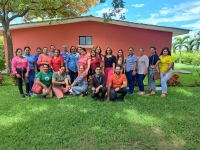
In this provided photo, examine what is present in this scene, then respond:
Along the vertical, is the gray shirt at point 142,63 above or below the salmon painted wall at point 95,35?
below

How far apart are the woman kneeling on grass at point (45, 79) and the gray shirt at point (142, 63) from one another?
9.69ft

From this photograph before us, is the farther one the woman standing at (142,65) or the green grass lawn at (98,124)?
the woman standing at (142,65)

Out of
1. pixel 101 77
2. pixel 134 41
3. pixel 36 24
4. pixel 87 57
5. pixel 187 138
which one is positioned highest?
pixel 36 24

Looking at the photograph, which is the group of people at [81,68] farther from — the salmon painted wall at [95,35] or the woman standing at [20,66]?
the salmon painted wall at [95,35]

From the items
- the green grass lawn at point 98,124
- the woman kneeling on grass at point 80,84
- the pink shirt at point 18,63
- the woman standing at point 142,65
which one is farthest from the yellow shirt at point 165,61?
the pink shirt at point 18,63

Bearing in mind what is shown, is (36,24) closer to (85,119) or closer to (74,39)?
(74,39)

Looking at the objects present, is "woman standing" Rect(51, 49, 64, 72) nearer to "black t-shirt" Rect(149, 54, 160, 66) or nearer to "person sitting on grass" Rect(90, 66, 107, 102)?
"person sitting on grass" Rect(90, 66, 107, 102)

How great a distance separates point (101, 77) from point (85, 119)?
163cm

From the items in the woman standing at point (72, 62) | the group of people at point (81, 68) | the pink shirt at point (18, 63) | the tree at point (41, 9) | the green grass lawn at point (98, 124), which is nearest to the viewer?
the green grass lawn at point (98, 124)

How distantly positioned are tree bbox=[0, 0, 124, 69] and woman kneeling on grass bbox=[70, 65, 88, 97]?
213cm

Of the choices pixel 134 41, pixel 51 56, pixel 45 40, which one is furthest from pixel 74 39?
pixel 51 56

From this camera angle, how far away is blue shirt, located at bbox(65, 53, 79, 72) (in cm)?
594

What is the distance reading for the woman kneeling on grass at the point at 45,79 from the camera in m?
5.30

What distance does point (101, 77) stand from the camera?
514 cm
